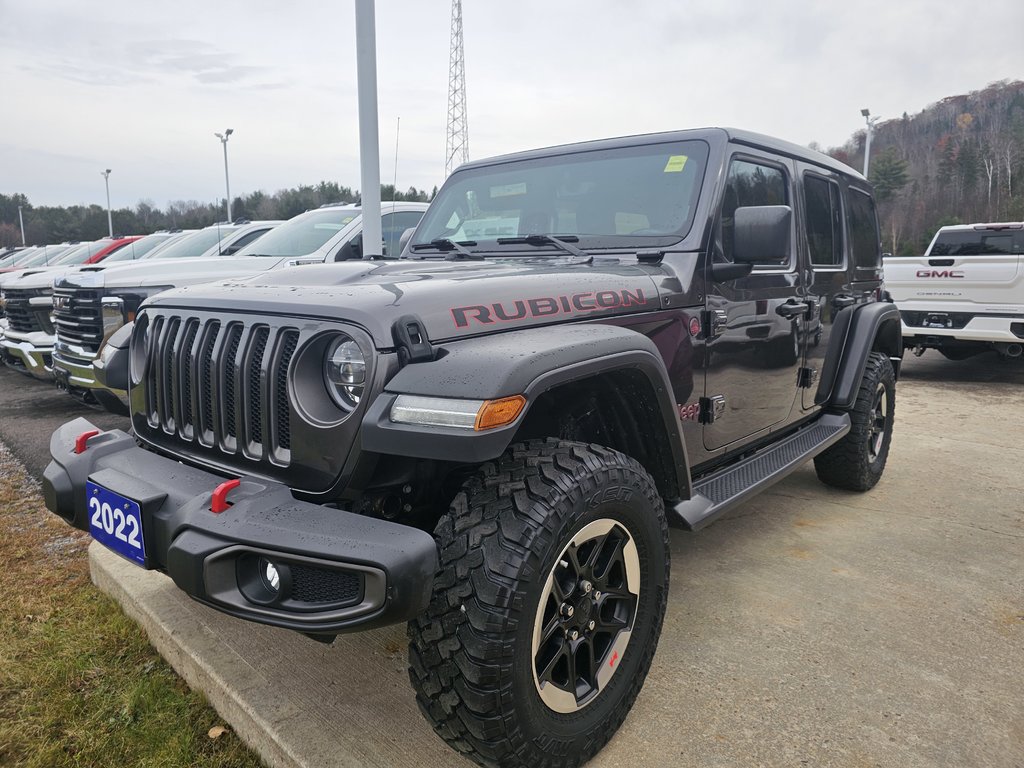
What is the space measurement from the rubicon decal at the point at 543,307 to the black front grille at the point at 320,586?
74 cm

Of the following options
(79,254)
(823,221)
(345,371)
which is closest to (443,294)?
(345,371)

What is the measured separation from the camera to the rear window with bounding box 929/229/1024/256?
9.37 meters

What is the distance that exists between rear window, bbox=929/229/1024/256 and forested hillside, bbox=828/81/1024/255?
38.3m

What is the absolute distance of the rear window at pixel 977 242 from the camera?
9.37 m

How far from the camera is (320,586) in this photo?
172cm

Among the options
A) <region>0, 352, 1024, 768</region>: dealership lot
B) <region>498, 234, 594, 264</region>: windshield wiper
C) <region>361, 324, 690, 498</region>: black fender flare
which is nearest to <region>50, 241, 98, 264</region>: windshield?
<region>0, 352, 1024, 768</region>: dealership lot

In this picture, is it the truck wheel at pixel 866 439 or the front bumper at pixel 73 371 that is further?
the front bumper at pixel 73 371

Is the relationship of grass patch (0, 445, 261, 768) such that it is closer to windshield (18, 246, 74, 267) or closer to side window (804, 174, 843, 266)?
side window (804, 174, 843, 266)

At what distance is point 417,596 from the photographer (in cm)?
164

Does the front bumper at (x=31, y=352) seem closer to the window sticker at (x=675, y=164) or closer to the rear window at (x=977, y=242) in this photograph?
the window sticker at (x=675, y=164)

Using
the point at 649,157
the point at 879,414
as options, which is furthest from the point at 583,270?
the point at 879,414

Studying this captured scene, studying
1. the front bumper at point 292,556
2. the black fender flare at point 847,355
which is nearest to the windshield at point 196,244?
the black fender flare at point 847,355

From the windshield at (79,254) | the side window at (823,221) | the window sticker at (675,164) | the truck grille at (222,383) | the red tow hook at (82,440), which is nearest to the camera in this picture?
the truck grille at (222,383)

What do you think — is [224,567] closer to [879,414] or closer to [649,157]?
[649,157]
